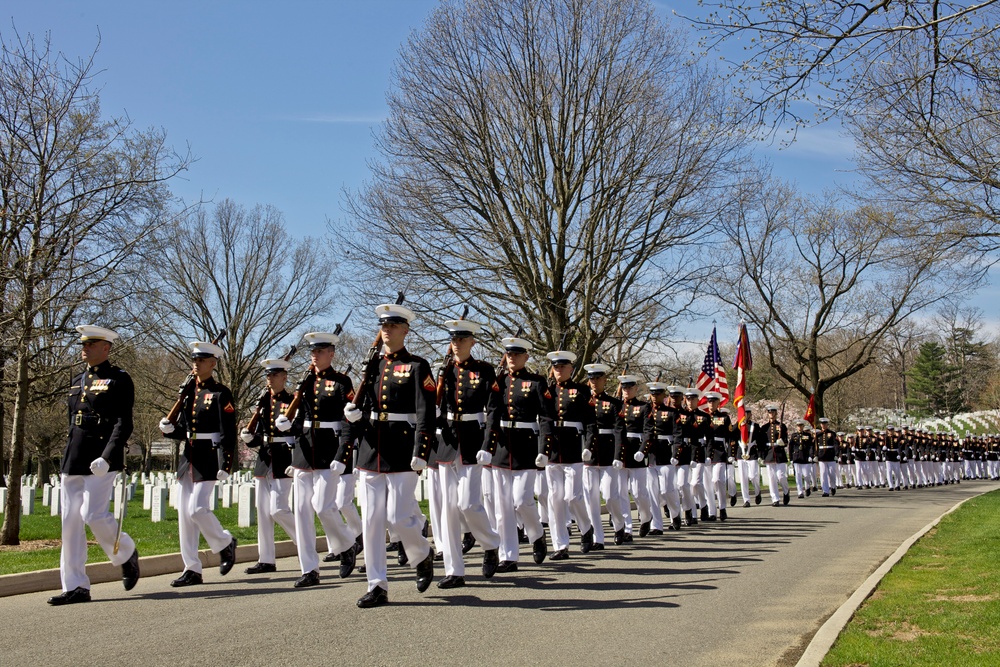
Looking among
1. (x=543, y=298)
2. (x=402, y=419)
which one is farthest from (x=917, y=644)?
(x=543, y=298)

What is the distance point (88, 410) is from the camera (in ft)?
27.6

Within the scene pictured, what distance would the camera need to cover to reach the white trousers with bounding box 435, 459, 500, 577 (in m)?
8.69

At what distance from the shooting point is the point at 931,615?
736cm

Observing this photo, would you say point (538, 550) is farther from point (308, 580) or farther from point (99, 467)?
point (99, 467)

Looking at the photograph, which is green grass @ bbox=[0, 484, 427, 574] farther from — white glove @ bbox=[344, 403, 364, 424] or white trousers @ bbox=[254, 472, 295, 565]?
white glove @ bbox=[344, 403, 364, 424]

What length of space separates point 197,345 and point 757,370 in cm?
5712

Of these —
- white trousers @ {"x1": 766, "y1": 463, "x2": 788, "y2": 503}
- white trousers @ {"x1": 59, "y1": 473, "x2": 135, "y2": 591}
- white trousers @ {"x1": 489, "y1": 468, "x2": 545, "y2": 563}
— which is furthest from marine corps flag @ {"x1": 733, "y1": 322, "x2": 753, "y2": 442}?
white trousers @ {"x1": 59, "y1": 473, "x2": 135, "y2": 591}

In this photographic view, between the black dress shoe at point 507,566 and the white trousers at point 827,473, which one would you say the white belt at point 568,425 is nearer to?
the black dress shoe at point 507,566

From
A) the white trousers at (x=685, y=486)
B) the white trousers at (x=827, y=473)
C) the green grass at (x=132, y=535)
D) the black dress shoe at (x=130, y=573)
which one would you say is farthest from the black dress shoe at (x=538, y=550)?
the white trousers at (x=827, y=473)

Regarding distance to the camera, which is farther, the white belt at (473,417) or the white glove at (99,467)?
the white belt at (473,417)

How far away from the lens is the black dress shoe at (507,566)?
32.6 feet

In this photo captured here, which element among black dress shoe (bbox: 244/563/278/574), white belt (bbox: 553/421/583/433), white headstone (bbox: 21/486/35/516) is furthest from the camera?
white headstone (bbox: 21/486/35/516)

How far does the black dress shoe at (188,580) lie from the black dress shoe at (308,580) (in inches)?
37.4

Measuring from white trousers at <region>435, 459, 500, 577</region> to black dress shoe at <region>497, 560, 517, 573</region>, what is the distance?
636 millimetres
